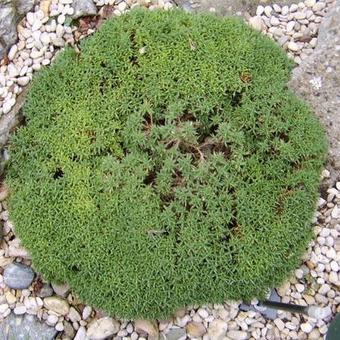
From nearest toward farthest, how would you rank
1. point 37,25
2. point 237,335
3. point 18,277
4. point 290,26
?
1. point 237,335
2. point 18,277
3. point 37,25
4. point 290,26

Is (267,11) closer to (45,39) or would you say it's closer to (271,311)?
(45,39)

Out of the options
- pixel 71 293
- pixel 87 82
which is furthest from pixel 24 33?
pixel 71 293

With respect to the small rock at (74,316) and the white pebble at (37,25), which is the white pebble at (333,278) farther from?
the white pebble at (37,25)

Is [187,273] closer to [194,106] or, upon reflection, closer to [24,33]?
[194,106]

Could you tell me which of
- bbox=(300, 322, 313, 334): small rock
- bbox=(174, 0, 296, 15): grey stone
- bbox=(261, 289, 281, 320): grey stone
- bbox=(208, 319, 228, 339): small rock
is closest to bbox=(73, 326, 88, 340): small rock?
bbox=(208, 319, 228, 339): small rock

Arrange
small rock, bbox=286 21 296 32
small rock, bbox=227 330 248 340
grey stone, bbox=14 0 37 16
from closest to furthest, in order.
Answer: small rock, bbox=227 330 248 340
grey stone, bbox=14 0 37 16
small rock, bbox=286 21 296 32

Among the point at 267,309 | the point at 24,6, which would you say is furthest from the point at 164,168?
the point at 24,6

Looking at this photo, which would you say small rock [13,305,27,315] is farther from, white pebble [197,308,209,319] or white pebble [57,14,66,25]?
white pebble [57,14,66,25]

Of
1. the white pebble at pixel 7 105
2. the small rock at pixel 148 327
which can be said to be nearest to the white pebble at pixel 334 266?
the small rock at pixel 148 327
